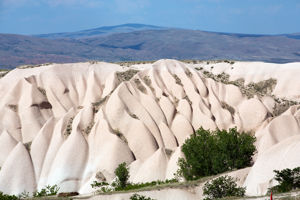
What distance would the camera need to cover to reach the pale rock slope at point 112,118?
230 ft

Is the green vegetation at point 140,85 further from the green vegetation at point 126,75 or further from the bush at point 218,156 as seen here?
the bush at point 218,156

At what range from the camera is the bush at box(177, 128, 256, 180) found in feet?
181

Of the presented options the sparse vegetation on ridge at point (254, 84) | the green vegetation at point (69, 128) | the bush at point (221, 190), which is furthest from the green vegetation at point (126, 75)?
the bush at point (221, 190)

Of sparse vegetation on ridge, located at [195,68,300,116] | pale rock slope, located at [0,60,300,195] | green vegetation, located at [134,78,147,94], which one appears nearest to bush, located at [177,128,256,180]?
pale rock slope, located at [0,60,300,195]

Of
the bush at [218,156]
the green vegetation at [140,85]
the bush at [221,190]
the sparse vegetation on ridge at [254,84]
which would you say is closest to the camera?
the bush at [221,190]

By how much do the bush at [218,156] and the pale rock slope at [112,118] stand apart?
5591mm

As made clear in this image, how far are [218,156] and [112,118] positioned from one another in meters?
24.4

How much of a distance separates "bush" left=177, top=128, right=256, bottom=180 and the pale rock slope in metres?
5.59

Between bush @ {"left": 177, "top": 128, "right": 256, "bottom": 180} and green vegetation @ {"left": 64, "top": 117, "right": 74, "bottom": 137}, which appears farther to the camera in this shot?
green vegetation @ {"left": 64, "top": 117, "right": 74, "bottom": 137}

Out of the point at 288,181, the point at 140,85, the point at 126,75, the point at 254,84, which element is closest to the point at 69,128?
the point at 140,85

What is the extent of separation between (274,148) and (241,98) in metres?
38.4

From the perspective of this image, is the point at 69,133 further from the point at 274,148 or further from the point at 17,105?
the point at 274,148

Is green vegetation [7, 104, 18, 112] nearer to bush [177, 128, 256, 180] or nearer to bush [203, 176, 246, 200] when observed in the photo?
bush [177, 128, 256, 180]

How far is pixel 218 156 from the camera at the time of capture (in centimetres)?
5541
